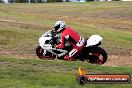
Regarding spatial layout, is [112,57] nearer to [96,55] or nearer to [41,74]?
[96,55]

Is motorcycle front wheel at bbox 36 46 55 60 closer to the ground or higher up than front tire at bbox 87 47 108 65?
closer to the ground

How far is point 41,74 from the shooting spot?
12.6m

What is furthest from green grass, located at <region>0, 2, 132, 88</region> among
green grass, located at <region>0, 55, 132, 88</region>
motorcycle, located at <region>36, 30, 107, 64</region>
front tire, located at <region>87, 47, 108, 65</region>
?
front tire, located at <region>87, 47, 108, 65</region>

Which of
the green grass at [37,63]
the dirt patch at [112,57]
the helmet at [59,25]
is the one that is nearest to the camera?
the green grass at [37,63]

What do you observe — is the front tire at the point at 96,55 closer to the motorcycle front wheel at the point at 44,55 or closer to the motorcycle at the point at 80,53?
the motorcycle at the point at 80,53

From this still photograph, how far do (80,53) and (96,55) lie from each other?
→ 69 cm

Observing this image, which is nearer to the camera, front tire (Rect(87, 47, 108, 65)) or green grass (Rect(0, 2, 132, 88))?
green grass (Rect(0, 2, 132, 88))

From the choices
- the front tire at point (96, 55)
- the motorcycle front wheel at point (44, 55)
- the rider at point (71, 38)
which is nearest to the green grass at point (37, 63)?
the motorcycle front wheel at point (44, 55)

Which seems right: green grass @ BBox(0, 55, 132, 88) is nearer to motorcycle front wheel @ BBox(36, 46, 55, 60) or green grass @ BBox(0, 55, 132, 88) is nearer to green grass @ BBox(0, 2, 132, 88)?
green grass @ BBox(0, 2, 132, 88)

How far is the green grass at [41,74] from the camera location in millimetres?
11430

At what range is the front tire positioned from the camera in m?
18.5

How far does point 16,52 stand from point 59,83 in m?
11.6

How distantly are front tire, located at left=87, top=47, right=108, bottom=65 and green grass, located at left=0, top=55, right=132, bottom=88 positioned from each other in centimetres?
321

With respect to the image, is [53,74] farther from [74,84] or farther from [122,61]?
[122,61]
